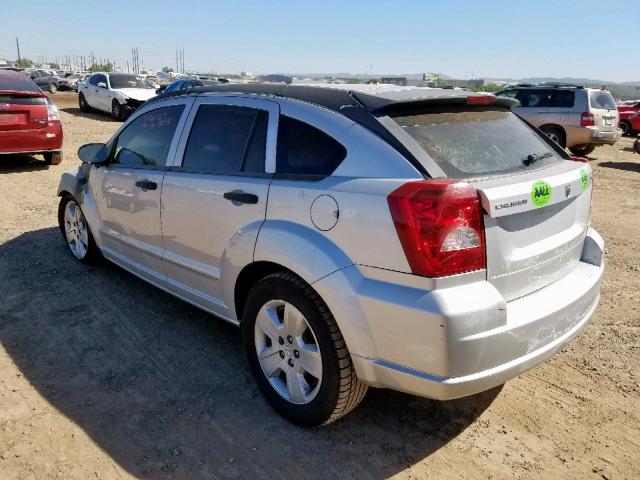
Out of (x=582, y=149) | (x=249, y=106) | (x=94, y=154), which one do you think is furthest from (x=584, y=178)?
(x=582, y=149)

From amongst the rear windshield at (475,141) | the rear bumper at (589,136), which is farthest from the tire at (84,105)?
the rear windshield at (475,141)

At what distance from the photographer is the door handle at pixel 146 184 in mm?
3707

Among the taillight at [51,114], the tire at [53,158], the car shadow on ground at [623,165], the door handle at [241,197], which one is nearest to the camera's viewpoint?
the door handle at [241,197]

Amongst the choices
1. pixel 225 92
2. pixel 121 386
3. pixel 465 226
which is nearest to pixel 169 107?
pixel 225 92

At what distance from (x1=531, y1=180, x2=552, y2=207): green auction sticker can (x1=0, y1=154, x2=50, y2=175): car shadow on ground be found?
9.48 meters

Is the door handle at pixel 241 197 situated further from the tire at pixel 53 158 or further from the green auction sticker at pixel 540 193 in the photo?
the tire at pixel 53 158

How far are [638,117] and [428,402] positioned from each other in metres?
22.6

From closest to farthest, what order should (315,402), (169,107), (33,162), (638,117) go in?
(315,402) → (169,107) → (33,162) → (638,117)

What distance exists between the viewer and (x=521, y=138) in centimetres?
300

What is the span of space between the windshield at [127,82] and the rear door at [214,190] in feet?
56.2

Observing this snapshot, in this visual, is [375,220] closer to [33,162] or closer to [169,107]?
[169,107]

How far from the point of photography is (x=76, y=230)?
516 centimetres

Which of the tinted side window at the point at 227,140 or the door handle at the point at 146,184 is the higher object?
the tinted side window at the point at 227,140

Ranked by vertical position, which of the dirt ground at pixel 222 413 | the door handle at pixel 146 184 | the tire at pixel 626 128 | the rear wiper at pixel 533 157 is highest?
the rear wiper at pixel 533 157
